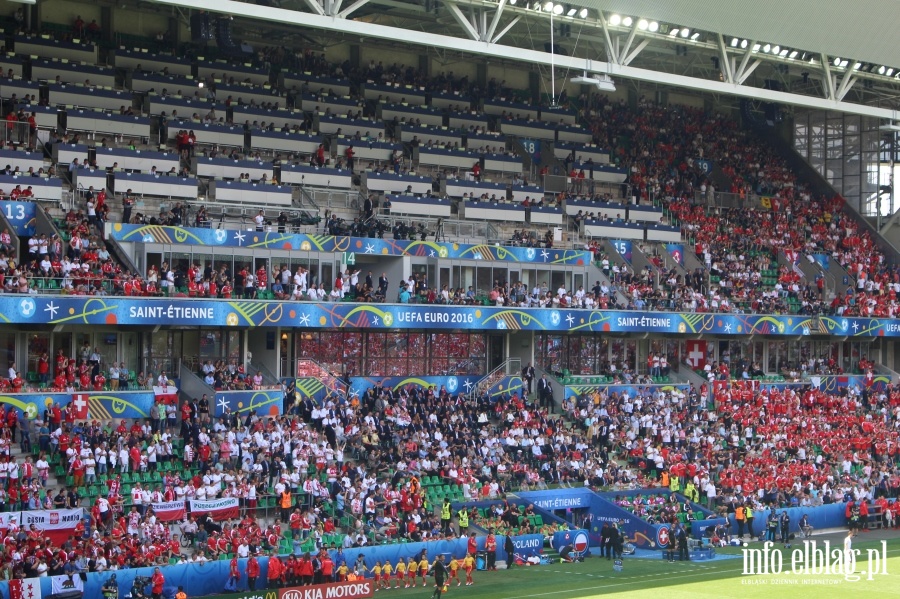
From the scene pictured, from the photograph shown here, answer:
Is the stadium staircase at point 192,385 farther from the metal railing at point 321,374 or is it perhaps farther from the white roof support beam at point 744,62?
the white roof support beam at point 744,62

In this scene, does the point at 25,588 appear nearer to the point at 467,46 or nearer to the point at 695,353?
the point at 467,46

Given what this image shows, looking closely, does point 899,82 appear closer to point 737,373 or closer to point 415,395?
point 737,373

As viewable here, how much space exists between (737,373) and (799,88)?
16.4m

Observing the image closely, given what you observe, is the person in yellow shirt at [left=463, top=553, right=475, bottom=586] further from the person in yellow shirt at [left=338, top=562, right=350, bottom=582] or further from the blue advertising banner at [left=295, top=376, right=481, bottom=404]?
the blue advertising banner at [left=295, top=376, right=481, bottom=404]

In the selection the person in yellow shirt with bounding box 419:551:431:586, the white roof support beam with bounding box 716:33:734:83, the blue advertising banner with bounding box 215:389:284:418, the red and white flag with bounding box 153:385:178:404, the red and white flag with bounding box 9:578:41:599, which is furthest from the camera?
the white roof support beam with bounding box 716:33:734:83

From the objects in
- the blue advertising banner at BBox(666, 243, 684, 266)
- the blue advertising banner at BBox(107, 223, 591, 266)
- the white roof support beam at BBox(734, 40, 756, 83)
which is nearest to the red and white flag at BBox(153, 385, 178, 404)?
the blue advertising banner at BBox(107, 223, 591, 266)

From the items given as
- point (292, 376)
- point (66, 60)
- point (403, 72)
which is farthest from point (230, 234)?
point (403, 72)

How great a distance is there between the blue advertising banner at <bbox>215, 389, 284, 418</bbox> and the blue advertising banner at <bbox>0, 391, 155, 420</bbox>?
206cm

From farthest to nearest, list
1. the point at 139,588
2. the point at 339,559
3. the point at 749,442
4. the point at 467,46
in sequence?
the point at 749,442, the point at 467,46, the point at 339,559, the point at 139,588

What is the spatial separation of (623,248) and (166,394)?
2187 centimetres

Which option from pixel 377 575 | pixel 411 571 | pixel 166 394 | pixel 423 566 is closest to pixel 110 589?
pixel 377 575

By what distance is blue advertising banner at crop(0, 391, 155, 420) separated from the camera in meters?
32.1

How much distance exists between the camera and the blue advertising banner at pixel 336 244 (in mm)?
37062

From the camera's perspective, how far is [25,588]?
25047 mm
